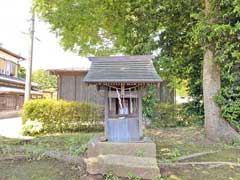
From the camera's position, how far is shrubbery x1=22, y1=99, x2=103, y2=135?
1058 centimetres

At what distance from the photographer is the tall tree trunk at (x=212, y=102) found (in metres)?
8.59

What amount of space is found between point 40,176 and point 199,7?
26.7 ft

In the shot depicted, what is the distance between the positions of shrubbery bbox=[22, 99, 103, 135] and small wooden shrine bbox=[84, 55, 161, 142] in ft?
14.5

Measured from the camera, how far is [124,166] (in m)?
5.33

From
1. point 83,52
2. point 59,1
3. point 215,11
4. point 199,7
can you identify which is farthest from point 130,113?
A: point 83,52

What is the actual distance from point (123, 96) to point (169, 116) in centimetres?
607

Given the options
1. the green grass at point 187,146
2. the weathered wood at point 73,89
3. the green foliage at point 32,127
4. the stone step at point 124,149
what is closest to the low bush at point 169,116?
the green grass at point 187,146

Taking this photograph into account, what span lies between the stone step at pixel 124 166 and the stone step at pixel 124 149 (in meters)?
0.30

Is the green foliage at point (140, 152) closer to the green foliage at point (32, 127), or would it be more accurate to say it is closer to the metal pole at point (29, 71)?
the green foliage at point (32, 127)

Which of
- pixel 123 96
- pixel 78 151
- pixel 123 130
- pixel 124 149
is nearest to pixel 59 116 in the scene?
pixel 78 151

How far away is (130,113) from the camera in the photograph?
6.91m

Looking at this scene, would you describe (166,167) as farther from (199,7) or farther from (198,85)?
(199,7)

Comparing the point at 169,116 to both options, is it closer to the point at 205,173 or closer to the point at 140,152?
the point at 140,152

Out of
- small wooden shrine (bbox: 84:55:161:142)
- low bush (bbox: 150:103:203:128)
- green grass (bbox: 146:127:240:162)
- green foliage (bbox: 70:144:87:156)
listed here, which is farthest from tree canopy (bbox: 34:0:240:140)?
green foliage (bbox: 70:144:87:156)
